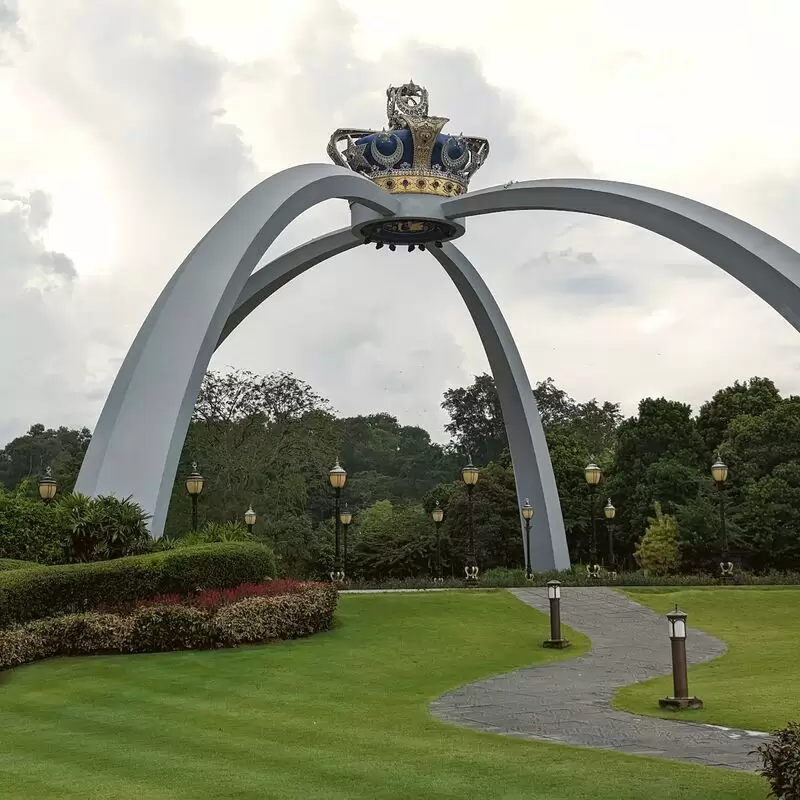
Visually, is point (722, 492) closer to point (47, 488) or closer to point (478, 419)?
point (47, 488)

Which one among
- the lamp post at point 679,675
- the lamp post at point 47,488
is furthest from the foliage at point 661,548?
the lamp post at point 679,675

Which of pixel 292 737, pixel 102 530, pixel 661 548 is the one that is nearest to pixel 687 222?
pixel 102 530

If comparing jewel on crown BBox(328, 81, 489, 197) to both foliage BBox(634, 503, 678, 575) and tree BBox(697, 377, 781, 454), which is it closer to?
foliage BBox(634, 503, 678, 575)

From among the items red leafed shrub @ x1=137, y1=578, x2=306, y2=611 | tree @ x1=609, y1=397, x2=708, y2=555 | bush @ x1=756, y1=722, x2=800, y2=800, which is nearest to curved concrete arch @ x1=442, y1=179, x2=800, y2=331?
red leafed shrub @ x1=137, y1=578, x2=306, y2=611

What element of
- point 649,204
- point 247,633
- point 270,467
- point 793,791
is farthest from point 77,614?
point 270,467

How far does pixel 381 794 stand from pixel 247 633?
700 cm

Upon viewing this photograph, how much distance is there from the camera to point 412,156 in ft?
86.8

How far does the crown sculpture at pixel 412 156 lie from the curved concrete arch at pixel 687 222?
1543 mm

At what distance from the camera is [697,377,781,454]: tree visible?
39969 millimetres

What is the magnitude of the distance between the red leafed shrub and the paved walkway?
3615 millimetres

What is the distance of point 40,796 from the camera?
606 cm

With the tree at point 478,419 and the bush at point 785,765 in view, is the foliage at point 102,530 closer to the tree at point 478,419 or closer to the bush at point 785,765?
the bush at point 785,765

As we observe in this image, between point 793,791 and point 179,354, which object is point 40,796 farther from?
point 179,354

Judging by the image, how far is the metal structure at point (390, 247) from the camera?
1573cm
